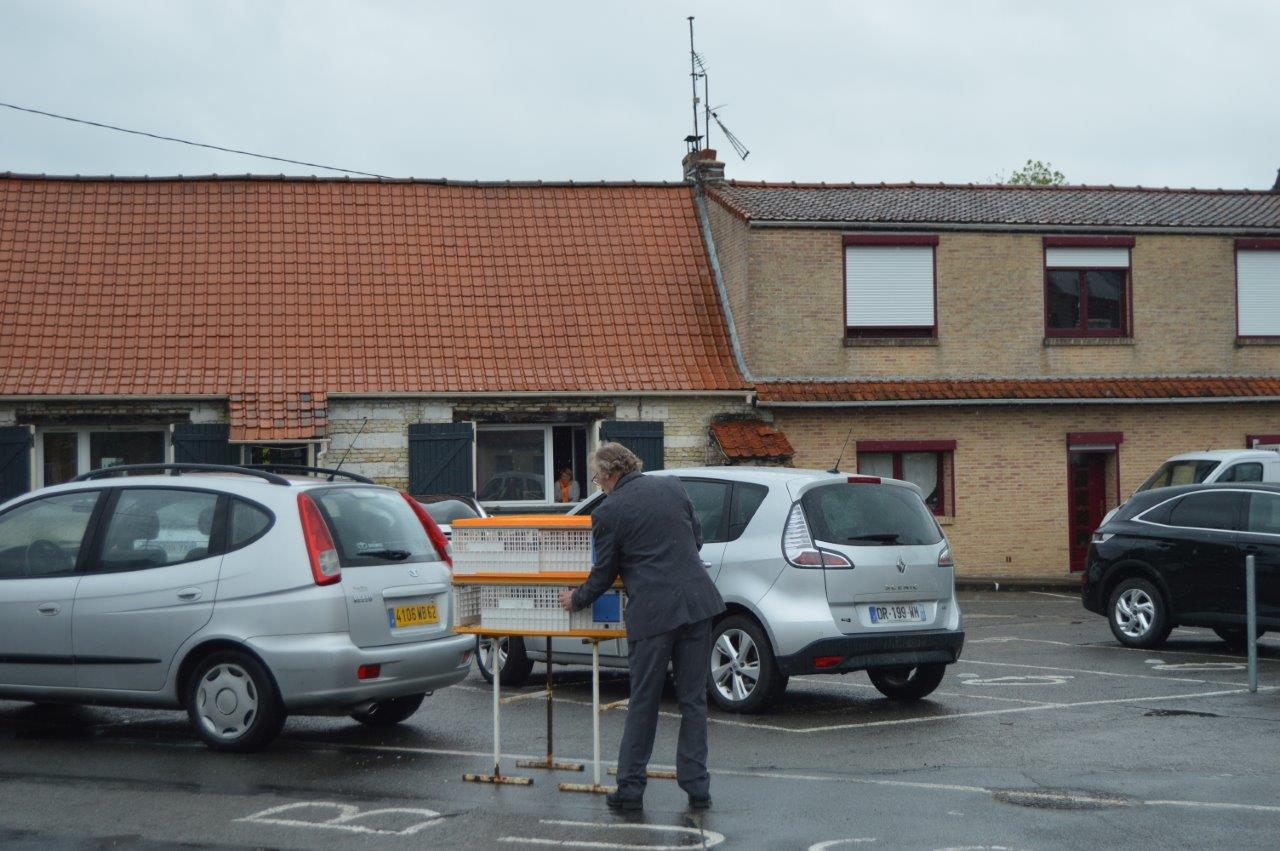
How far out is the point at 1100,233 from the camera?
90.3ft

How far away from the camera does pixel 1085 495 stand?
90.1ft

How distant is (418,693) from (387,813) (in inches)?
87.4

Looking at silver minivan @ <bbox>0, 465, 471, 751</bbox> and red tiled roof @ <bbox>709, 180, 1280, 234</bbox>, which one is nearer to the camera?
A: silver minivan @ <bbox>0, 465, 471, 751</bbox>

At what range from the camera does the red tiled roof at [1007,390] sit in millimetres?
25734

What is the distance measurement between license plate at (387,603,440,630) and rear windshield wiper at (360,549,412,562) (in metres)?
0.32

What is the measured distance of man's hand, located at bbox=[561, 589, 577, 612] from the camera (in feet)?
26.7

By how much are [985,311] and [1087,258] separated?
87.2 inches

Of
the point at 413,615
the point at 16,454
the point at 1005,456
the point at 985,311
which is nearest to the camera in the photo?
the point at 413,615

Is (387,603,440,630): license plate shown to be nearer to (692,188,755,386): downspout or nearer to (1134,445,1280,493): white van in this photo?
(1134,445,1280,493): white van

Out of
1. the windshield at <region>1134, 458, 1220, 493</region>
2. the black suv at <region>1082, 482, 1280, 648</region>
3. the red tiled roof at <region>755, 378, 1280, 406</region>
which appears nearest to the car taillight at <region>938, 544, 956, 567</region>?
the black suv at <region>1082, 482, 1280, 648</region>

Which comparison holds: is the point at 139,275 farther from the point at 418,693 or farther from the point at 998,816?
the point at 998,816

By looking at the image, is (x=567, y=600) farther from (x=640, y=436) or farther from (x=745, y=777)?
(x=640, y=436)

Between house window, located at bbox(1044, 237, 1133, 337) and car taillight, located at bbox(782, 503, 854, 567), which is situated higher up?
house window, located at bbox(1044, 237, 1133, 337)

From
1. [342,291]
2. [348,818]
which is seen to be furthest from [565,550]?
[342,291]
